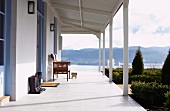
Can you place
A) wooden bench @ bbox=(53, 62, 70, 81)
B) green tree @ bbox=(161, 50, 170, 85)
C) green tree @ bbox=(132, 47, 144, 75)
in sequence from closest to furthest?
green tree @ bbox=(161, 50, 170, 85) → wooden bench @ bbox=(53, 62, 70, 81) → green tree @ bbox=(132, 47, 144, 75)

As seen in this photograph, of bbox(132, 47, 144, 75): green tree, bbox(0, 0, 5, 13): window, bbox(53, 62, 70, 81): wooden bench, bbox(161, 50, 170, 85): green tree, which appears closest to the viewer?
bbox(0, 0, 5, 13): window

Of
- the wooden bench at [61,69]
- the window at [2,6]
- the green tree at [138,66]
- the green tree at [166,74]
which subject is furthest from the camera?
the green tree at [138,66]

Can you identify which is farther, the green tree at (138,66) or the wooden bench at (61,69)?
the green tree at (138,66)

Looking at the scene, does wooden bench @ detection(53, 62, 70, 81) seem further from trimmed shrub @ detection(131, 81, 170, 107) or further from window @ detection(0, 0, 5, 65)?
window @ detection(0, 0, 5, 65)

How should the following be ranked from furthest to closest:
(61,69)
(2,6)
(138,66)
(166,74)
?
(138,66) < (61,69) < (166,74) < (2,6)

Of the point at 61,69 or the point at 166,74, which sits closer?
the point at 166,74

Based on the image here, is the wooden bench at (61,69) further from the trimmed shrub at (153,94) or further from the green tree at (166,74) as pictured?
the trimmed shrub at (153,94)

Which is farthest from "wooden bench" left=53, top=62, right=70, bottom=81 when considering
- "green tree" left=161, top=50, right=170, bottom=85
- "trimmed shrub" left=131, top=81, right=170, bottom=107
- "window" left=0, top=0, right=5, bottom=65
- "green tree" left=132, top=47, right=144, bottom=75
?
"window" left=0, top=0, right=5, bottom=65

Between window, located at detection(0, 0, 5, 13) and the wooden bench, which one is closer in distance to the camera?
window, located at detection(0, 0, 5, 13)

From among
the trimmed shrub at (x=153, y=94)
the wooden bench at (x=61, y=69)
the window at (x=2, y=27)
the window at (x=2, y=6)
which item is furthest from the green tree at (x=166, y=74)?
the wooden bench at (x=61, y=69)

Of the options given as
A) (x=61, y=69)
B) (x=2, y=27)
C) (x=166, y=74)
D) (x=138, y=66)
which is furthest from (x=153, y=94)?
(x=61, y=69)

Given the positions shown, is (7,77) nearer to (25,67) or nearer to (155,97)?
(25,67)

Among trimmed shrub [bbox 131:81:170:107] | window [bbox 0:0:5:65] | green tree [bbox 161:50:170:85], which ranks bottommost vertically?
trimmed shrub [bbox 131:81:170:107]

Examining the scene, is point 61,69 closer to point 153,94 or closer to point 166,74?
point 166,74
